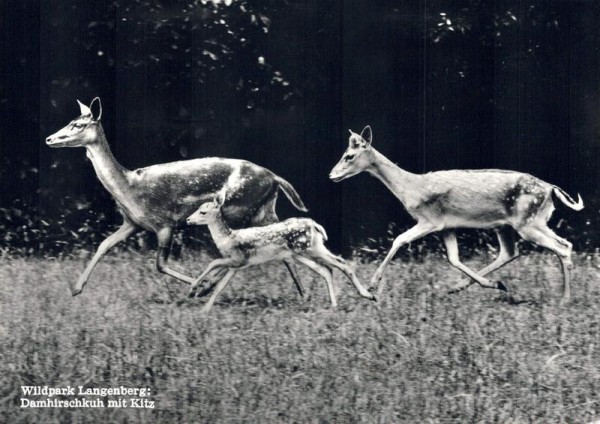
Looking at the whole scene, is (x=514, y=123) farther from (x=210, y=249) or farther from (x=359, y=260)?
(x=210, y=249)

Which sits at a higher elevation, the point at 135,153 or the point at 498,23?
the point at 498,23

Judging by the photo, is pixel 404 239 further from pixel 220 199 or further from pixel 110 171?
pixel 110 171

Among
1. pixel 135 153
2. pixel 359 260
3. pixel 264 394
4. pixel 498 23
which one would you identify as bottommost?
pixel 264 394

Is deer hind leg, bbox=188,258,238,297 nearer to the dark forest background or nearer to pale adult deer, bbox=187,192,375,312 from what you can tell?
pale adult deer, bbox=187,192,375,312

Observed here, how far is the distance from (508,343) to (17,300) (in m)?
3.86

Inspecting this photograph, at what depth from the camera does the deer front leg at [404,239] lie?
1041 cm

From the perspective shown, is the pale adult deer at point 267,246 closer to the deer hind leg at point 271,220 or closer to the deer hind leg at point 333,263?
the deer hind leg at point 333,263

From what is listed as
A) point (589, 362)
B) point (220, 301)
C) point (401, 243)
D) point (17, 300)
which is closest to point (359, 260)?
point (401, 243)

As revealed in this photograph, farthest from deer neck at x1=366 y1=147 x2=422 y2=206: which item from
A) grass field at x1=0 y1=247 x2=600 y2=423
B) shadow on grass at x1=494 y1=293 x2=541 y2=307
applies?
shadow on grass at x1=494 y1=293 x2=541 y2=307

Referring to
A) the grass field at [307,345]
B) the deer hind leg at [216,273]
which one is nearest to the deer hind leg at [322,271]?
Answer: the grass field at [307,345]

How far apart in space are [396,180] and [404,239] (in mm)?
486

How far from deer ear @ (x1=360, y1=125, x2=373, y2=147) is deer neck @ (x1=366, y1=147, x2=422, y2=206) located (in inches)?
3.5

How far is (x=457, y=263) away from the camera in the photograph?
34.4ft

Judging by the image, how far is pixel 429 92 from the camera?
10711 mm
